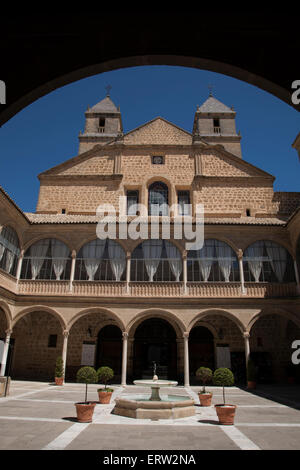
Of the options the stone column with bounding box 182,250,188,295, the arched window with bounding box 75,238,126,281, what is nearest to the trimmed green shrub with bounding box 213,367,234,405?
the stone column with bounding box 182,250,188,295

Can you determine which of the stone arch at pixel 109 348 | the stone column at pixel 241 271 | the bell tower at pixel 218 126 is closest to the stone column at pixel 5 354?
A: the stone arch at pixel 109 348

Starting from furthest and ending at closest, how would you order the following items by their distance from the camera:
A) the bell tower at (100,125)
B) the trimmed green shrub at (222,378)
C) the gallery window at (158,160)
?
the bell tower at (100,125) → the gallery window at (158,160) → the trimmed green shrub at (222,378)

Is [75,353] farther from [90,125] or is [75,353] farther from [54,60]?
[90,125]

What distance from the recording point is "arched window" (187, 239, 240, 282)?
58.1 ft

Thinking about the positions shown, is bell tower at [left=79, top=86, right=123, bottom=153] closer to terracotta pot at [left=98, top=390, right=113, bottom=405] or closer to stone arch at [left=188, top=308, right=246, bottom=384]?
stone arch at [left=188, top=308, right=246, bottom=384]

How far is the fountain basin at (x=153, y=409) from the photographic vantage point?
8.68 metres

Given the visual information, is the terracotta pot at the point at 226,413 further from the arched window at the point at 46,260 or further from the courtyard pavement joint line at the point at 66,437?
the arched window at the point at 46,260

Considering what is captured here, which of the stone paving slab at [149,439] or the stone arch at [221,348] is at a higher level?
the stone arch at [221,348]

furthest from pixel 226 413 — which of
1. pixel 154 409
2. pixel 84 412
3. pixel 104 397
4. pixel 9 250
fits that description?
pixel 9 250

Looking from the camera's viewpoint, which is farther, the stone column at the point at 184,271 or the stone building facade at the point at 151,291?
the stone column at the point at 184,271

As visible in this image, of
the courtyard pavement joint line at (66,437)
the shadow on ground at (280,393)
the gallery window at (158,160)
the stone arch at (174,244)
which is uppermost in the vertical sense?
the gallery window at (158,160)

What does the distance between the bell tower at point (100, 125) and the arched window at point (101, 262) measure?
17.0 meters

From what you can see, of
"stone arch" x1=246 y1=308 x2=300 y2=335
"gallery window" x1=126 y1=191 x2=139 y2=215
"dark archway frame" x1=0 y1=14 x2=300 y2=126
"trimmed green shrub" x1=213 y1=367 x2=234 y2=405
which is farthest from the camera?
"gallery window" x1=126 y1=191 x2=139 y2=215

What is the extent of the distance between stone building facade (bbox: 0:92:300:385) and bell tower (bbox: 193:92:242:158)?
11955 millimetres
